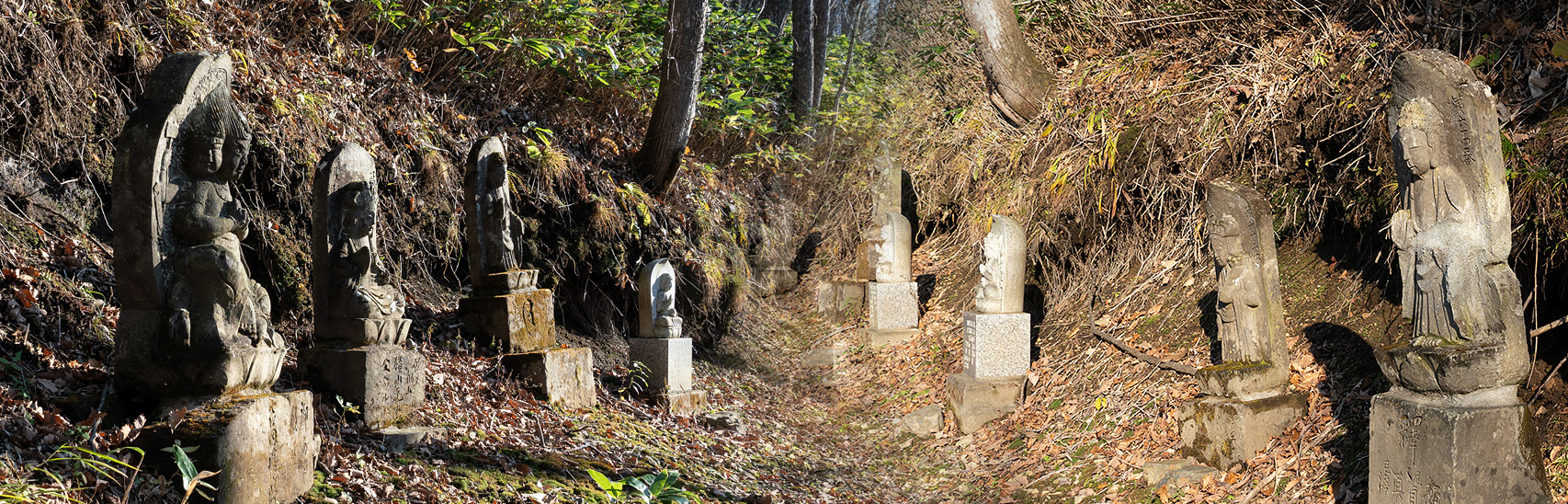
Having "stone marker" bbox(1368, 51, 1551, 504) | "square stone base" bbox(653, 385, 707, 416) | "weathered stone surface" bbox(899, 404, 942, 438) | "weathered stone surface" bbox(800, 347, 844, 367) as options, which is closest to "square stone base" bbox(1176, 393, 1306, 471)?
"stone marker" bbox(1368, 51, 1551, 504)

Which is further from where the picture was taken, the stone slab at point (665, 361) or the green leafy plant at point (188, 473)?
the stone slab at point (665, 361)

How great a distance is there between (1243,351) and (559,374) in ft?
15.2

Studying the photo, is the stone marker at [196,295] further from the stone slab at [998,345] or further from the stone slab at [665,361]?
the stone slab at [998,345]

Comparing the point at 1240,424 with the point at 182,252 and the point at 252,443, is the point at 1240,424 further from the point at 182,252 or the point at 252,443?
the point at 182,252

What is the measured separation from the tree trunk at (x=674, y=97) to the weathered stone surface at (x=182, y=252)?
5545mm

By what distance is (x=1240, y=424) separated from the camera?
539 centimetres

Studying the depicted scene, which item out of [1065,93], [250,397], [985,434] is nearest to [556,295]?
[985,434]

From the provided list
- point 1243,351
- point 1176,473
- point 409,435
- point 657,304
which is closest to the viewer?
point 409,435

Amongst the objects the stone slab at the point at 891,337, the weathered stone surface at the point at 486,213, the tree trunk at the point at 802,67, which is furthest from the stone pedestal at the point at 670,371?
the tree trunk at the point at 802,67

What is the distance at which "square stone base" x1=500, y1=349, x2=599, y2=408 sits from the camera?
657cm

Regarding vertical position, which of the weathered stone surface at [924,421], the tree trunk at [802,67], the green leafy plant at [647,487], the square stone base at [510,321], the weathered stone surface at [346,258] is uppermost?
the tree trunk at [802,67]

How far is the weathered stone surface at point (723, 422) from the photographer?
25.3ft

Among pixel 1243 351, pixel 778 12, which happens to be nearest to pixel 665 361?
pixel 1243 351

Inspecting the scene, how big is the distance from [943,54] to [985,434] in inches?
310
